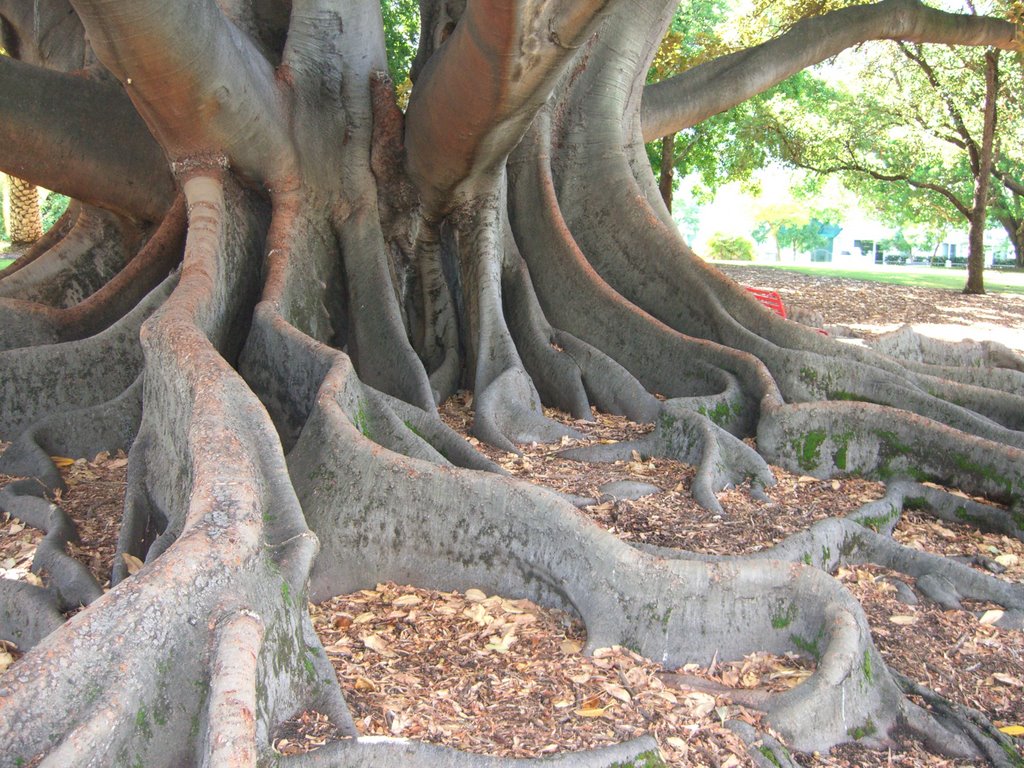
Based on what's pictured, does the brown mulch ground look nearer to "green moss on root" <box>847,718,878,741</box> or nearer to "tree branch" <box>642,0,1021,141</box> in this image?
"tree branch" <box>642,0,1021,141</box>

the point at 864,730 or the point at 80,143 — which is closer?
the point at 864,730

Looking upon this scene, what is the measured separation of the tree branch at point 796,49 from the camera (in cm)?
937

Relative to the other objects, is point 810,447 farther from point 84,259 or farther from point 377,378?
point 84,259

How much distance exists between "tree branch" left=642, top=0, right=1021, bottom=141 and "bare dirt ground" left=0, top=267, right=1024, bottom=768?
5.49m

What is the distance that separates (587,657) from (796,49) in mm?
8142

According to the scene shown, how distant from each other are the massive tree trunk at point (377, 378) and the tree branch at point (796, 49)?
0.52 feet

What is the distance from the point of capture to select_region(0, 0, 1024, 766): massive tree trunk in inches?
95.9

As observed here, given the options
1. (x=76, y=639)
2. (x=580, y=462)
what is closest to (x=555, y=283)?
(x=580, y=462)

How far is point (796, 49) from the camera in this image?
9.44m

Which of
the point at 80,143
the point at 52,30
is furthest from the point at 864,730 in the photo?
the point at 52,30

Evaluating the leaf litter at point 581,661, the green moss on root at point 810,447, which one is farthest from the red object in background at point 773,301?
the leaf litter at point 581,661

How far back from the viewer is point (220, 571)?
238 centimetres

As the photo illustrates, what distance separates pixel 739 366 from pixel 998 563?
6.93 feet

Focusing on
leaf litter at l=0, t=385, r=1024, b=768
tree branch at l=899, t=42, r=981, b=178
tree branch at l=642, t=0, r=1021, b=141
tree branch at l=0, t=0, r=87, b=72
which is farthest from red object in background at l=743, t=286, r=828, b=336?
tree branch at l=899, t=42, r=981, b=178
